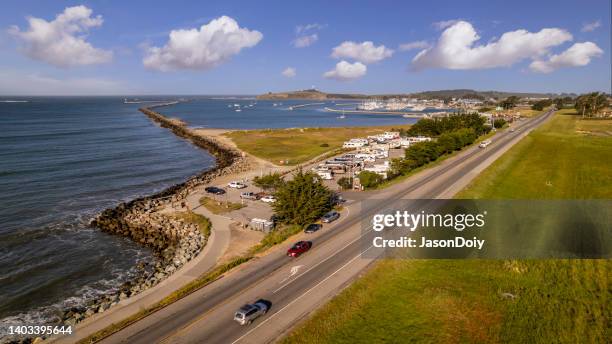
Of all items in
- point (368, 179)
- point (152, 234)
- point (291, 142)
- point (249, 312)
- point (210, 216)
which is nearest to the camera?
point (249, 312)

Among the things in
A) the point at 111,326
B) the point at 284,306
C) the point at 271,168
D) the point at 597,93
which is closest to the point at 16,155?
the point at 271,168

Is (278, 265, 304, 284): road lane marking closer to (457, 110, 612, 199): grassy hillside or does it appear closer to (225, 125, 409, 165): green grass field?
(457, 110, 612, 199): grassy hillside

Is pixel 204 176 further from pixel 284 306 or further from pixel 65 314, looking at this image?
pixel 284 306

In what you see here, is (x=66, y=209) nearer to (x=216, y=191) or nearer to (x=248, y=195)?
(x=216, y=191)

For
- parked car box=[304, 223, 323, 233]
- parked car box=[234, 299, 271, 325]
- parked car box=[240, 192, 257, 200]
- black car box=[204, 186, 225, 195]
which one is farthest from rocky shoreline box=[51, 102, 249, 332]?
parked car box=[234, 299, 271, 325]

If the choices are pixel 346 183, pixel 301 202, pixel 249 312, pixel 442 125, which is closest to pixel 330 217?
pixel 301 202

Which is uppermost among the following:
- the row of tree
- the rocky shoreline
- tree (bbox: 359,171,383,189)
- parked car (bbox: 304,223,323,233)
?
the row of tree
